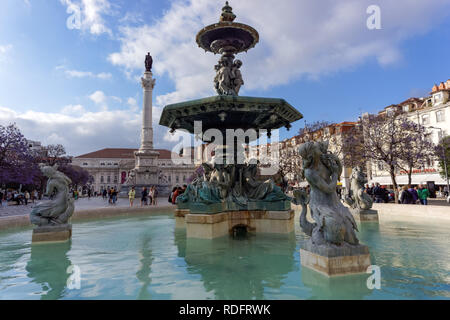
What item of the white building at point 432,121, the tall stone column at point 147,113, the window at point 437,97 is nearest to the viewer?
the white building at point 432,121

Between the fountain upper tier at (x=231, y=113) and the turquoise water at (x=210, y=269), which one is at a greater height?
the fountain upper tier at (x=231, y=113)

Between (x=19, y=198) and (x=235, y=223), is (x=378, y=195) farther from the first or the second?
(x=19, y=198)

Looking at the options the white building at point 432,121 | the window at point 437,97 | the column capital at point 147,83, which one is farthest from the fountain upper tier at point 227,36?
the column capital at point 147,83

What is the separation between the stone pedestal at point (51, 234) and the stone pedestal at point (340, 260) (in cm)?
546

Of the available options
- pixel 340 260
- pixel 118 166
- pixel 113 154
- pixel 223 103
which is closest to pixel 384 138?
pixel 223 103

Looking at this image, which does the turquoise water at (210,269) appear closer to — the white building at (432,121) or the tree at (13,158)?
the tree at (13,158)

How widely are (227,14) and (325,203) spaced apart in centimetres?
696

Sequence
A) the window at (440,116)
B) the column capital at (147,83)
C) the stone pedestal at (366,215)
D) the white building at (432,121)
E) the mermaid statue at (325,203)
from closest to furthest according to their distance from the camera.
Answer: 1. the mermaid statue at (325,203)
2. the stone pedestal at (366,215)
3. the white building at (432,121)
4. the window at (440,116)
5. the column capital at (147,83)

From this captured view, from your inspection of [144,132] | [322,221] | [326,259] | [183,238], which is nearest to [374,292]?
[326,259]

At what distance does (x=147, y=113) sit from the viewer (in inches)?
1897

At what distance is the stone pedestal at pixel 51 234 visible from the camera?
18.2ft

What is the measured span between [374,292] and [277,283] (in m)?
1.03

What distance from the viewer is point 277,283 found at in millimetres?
3068

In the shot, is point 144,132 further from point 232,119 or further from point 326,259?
point 326,259
